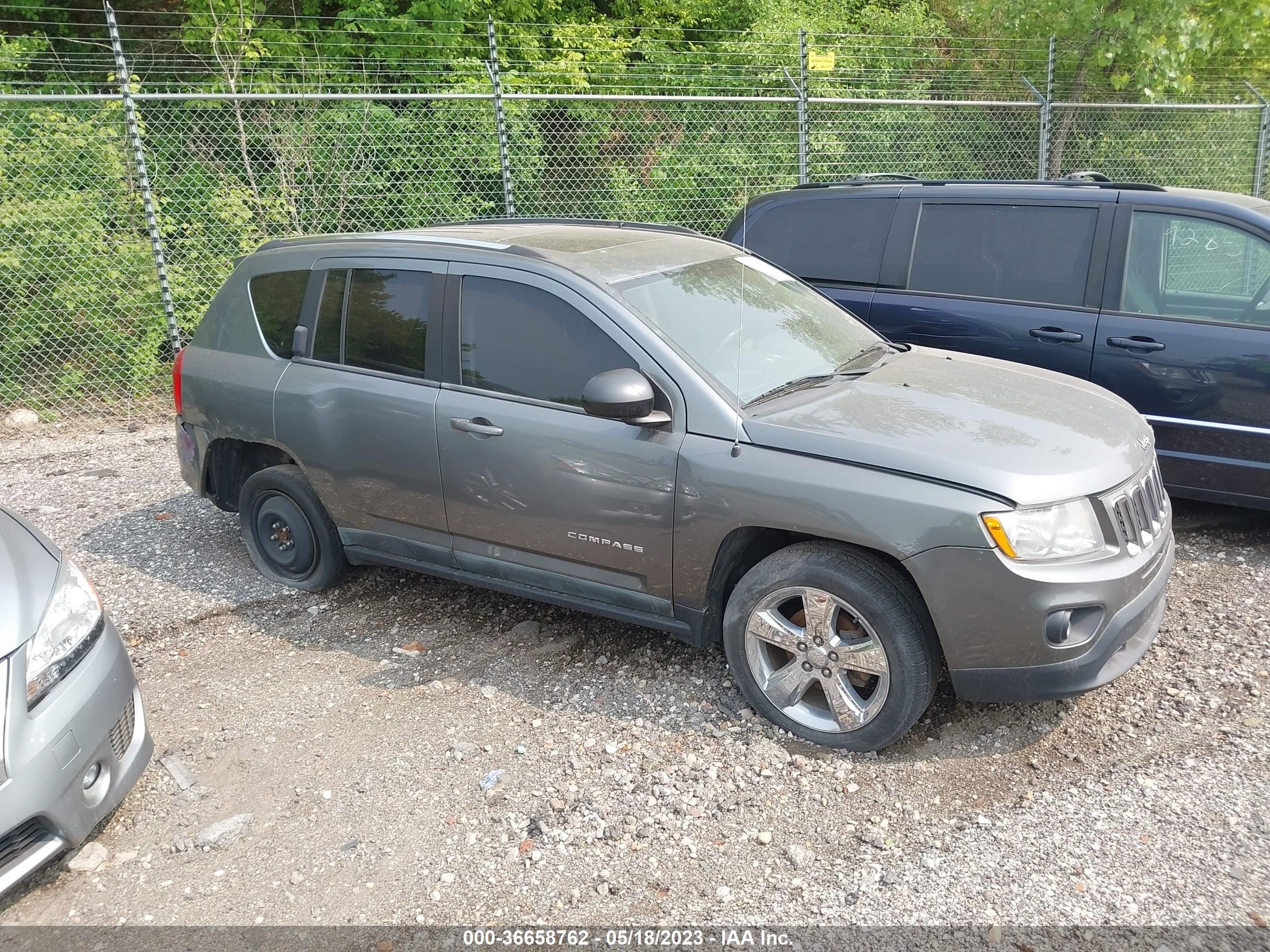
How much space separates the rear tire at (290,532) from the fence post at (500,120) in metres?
4.65

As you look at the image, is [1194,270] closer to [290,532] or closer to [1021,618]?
[1021,618]

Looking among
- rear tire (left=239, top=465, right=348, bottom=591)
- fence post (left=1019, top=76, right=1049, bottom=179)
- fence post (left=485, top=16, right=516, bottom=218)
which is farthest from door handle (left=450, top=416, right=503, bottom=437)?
fence post (left=1019, top=76, right=1049, bottom=179)

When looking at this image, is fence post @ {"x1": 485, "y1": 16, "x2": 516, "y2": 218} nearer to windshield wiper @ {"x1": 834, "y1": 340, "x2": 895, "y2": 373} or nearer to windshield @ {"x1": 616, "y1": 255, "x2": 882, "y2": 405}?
windshield @ {"x1": 616, "y1": 255, "x2": 882, "y2": 405}

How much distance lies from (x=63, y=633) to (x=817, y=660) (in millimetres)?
2538

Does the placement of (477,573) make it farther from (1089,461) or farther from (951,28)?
(951,28)

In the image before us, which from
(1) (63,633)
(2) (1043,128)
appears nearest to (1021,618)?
(1) (63,633)

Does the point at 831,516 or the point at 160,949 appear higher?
the point at 831,516

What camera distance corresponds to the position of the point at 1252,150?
12078 millimetres

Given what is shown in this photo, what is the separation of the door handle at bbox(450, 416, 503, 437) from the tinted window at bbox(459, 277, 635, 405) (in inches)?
5.9

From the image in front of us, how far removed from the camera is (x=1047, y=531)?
10.9ft

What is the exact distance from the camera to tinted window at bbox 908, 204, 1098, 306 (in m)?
5.60

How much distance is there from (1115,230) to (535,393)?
346 cm

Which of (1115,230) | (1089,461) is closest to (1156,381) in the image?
(1115,230)

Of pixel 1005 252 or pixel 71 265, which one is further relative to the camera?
pixel 71 265
